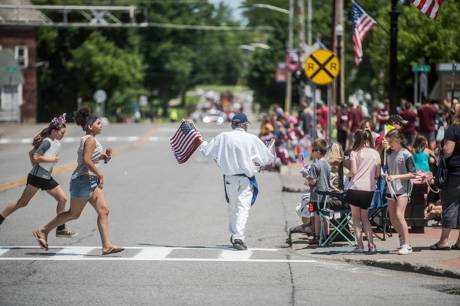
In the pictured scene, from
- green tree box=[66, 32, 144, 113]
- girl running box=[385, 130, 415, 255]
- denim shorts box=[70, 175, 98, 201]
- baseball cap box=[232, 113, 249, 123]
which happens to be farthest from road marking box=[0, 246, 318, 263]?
green tree box=[66, 32, 144, 113]

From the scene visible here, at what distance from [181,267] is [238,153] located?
2347mm

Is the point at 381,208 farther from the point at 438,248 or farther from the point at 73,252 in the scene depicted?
the point at 73,252

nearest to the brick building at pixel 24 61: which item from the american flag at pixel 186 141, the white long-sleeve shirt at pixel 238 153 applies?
the american flag at pixel 186 141

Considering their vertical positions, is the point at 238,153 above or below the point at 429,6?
below

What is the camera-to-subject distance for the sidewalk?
1284 cm

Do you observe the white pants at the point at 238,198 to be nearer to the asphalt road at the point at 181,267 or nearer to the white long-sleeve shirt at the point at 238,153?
the white long-sleeve shirt at the point at 238,153

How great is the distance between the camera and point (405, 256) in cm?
1387

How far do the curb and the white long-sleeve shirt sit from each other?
6.41ft

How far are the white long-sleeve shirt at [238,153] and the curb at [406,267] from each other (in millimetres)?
1954

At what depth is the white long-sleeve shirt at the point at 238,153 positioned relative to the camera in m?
15.0

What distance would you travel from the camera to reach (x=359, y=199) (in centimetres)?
1428

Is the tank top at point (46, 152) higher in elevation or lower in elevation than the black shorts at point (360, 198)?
higher

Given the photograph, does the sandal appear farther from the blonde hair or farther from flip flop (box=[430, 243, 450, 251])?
the blonde hair

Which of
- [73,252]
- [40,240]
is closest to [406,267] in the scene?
[73,252]
